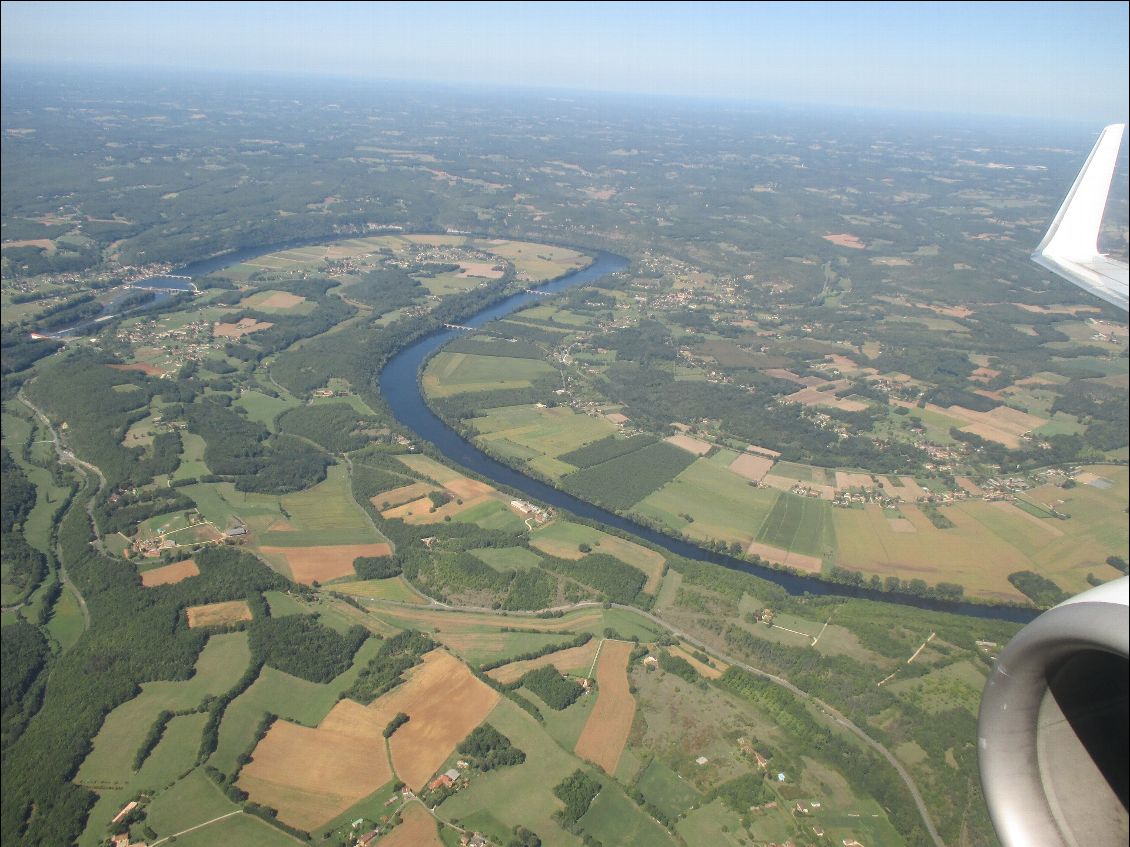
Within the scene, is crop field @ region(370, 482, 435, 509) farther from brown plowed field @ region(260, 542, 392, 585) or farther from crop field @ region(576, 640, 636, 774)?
crop field @ region(576, 640, 636, 774)

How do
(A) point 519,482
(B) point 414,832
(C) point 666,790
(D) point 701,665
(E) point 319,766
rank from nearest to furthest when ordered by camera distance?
1. (B) point 414,832
2. (C) point 666,790
3. (E) point 319,766
4. (D) point 701,665
5. (A) point 519,482

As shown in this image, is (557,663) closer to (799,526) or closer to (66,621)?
(799,526)

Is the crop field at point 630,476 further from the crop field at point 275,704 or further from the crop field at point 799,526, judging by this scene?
the crop field at point 275,704

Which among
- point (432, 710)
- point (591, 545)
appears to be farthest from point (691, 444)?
point (432, 710)

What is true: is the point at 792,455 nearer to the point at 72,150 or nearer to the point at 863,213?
the point at 863,213

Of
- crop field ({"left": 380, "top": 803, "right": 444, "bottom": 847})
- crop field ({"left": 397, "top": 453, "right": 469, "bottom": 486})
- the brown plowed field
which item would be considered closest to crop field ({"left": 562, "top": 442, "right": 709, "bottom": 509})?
crop field ({"left": 397, "top": 453, "right": 469, "bottom": 486})

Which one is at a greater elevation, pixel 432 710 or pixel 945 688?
pixel 945 688

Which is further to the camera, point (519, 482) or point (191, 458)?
point (191, 458)
